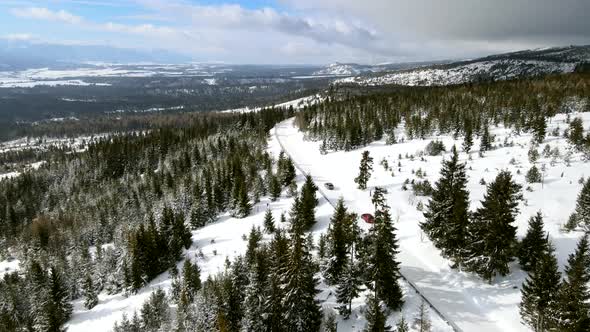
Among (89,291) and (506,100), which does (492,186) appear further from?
(506,100)

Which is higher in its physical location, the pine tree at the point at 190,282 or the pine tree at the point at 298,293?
the pine tree at the point at 298,293

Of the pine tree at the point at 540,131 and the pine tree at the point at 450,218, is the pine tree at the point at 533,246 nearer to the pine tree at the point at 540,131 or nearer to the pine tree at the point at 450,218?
the pine tree at the point at 450,218

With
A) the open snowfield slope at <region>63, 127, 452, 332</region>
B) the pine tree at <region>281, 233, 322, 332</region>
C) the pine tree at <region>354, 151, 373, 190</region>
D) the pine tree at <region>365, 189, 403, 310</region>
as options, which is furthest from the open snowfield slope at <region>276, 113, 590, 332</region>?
the pine tree at <region>281, 233, 322, 332</region>

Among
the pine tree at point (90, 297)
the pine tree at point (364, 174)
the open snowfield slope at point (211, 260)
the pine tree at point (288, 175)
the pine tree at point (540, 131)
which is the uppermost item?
the pine tree at point (540, 131)

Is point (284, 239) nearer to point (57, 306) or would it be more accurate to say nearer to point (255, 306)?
point (255, 306)

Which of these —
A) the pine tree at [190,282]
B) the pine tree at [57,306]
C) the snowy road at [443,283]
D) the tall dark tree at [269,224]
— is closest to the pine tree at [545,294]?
the snowy road at [443,283]
